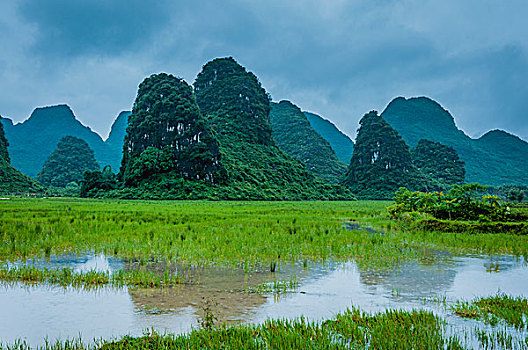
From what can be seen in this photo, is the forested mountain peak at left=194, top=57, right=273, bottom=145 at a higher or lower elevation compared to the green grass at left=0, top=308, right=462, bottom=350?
higher

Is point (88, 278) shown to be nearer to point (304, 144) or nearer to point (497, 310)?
point (497, 310)

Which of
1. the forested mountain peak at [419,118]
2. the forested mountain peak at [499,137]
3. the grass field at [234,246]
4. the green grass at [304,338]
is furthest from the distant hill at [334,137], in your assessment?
the green grass at [304,338]

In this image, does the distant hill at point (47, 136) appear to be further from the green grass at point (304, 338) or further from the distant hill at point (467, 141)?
the green grass at point (304, 338)

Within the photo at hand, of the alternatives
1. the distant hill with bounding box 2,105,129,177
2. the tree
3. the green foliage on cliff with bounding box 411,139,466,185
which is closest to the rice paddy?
the tree

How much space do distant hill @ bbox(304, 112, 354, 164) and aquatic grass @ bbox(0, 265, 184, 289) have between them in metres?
176

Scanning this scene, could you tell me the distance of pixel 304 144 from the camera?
415 ft

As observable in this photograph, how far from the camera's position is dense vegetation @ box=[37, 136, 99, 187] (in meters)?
89.3

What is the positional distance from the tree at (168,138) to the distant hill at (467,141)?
104374 millimetres

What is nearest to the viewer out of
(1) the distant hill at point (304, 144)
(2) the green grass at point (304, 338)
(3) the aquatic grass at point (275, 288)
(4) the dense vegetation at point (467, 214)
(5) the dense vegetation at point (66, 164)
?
(2) the green grass at point (304, 338)

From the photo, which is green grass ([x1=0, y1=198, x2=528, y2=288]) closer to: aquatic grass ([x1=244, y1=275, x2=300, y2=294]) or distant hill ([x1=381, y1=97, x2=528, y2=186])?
aquatic grass ([x1=244, y1=275, x2=300, y2=294])

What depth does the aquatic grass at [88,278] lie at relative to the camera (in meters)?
5.37

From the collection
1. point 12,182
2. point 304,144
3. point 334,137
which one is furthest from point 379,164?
point 334,137

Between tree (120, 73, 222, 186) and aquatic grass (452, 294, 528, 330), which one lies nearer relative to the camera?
aquatic grass (452, 294, 528, 330)

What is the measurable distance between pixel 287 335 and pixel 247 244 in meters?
5.69
